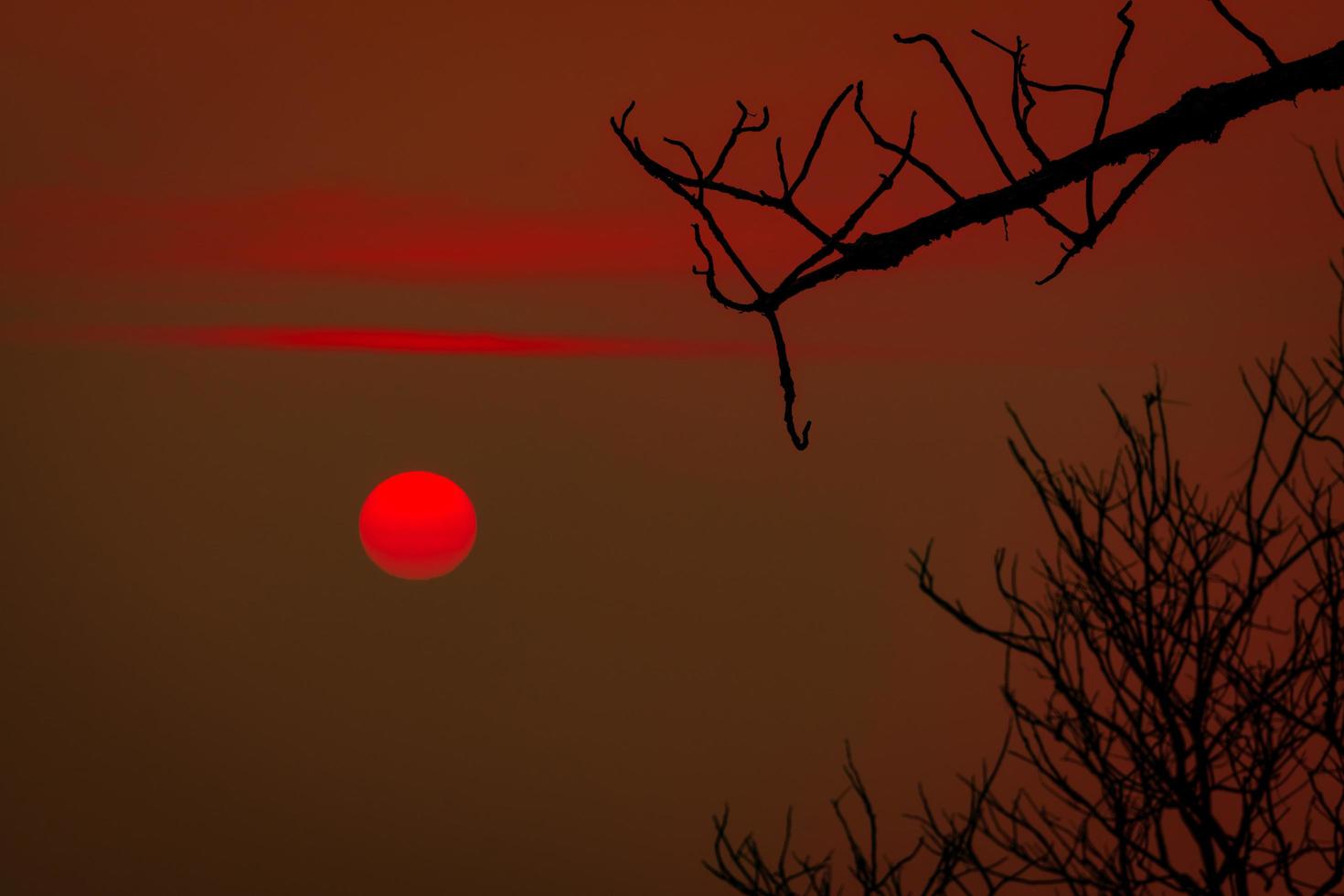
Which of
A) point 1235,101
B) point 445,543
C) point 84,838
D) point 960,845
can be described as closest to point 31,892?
point 84,838

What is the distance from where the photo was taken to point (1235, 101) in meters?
2.41

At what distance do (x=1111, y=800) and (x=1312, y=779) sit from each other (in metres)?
0.69

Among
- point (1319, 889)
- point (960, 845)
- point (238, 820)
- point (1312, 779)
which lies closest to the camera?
point (1319, 889)

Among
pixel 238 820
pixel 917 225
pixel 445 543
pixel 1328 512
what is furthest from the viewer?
pixel 238 820

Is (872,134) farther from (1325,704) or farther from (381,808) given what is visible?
(381,808)

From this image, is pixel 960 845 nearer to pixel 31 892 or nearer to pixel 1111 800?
pixel 1111 800

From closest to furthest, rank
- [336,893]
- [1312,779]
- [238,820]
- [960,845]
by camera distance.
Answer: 1. [1312,779]
2. [960,845]
3. [336,893]
4. [238,820]

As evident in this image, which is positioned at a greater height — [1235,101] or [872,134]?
[1235,101]

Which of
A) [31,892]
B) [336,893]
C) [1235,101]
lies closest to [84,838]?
[31,892]

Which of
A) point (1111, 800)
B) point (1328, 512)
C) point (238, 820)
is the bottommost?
point (1111, 800)

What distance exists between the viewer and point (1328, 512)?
182 inches

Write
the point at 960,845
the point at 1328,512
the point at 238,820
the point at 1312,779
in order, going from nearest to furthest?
the point at 1328,512, the point at 1312,779, the point at 960,845, the point at 238,820

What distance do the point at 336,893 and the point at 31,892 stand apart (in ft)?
39.4

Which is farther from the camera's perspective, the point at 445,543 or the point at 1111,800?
the point at 445,543
